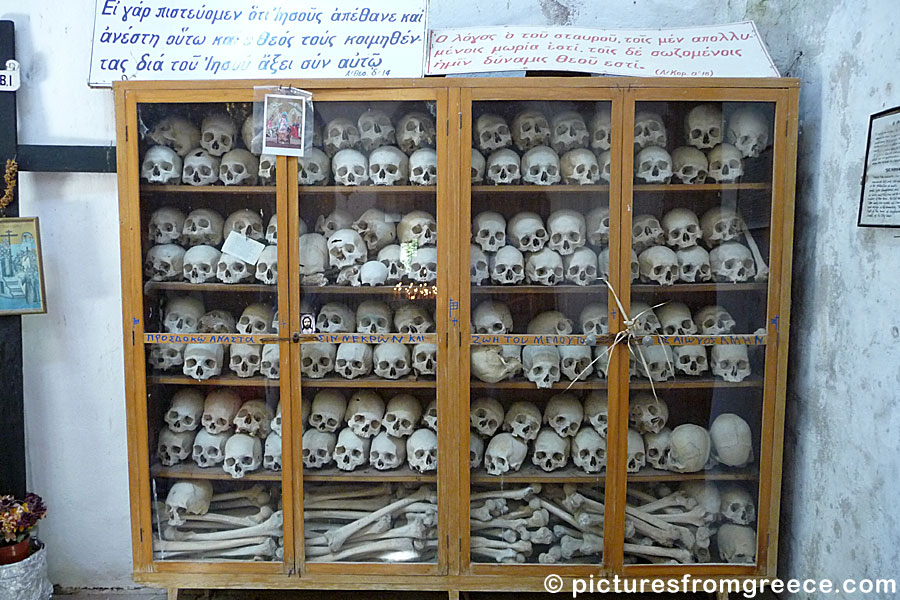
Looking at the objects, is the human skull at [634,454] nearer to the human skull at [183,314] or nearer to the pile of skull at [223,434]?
the pile of skull at [223,434]

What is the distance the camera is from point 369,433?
297 cm

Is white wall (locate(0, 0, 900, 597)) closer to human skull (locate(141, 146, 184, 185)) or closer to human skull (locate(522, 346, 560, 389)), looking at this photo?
human skull (locate(141, 146, 184, 185))

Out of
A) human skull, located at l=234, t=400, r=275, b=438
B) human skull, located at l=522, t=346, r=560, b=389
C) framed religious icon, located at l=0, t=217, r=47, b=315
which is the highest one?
framed religious icon, located at l=0, t=217, r=47, b=315

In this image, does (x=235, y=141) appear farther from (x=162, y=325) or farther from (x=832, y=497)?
(x=832, y=497)

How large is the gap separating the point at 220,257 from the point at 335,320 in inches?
23.4

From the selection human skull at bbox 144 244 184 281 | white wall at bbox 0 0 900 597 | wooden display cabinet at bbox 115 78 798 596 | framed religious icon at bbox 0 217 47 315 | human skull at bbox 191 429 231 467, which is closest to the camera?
white wall at bbox 0 0 900 597

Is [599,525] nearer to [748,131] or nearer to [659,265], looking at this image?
[659,265]

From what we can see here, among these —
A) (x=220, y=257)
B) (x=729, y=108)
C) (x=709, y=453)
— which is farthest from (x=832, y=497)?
(x=220, y=257)

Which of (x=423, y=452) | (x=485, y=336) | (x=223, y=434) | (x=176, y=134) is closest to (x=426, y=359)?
(x=485, y=336)

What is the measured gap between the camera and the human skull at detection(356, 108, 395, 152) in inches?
112

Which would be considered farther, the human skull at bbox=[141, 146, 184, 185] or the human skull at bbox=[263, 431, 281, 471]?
the human skull at bbox=[263, 431, 281, 471]

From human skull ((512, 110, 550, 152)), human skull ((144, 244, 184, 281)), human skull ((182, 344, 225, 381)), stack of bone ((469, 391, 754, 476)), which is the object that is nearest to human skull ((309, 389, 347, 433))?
human skull ((182, 344, 225, 381))

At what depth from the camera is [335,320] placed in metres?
2.89

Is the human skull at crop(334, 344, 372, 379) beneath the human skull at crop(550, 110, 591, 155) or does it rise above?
beneath
